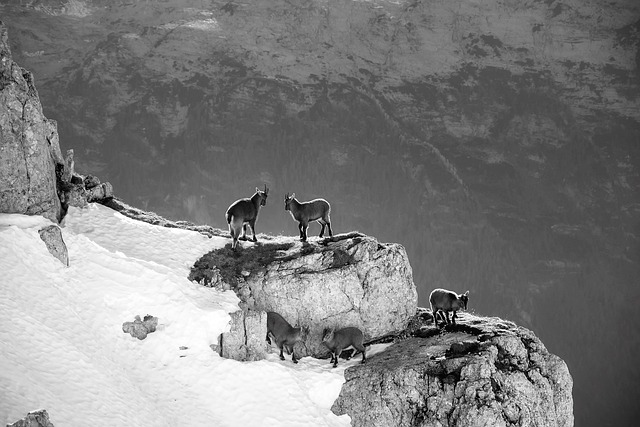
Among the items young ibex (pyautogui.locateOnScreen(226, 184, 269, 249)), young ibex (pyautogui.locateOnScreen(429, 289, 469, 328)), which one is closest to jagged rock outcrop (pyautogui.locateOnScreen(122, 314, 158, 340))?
young ibex (pyautogui.locateOnScreen(226, 184, 269, 249))

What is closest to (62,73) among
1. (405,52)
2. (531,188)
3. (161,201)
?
(161,201)

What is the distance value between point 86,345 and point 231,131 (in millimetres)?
108707

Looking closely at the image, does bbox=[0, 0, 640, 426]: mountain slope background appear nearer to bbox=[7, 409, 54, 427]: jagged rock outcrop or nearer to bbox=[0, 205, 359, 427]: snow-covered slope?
bbox=[0, 205, 359, 427]: snow-covered slope

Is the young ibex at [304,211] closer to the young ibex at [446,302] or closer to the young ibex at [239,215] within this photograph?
the young ibex at [239,215]

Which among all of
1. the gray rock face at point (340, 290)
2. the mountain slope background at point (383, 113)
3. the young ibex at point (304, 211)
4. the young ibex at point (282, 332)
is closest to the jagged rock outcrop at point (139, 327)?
the young ibex at point (282, 332)

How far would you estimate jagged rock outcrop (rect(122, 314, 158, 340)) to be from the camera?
79.0 ft

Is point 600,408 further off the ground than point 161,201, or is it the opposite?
point 161,201

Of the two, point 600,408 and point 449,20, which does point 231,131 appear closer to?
point 449,20

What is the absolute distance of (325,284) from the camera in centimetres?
2786

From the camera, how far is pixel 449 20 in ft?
403

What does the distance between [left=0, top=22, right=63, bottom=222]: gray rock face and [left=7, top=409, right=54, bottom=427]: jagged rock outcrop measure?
14.0 m

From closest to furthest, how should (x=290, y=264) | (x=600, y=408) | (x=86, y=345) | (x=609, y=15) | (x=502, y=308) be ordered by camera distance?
(x=86, y=345) → (x=290, y=264) → (x=600, y=408) → (x=502, y=308) → (x=609, y=15)

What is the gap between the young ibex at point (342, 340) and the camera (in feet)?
85.8

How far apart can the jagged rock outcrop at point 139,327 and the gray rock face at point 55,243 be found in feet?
13.0
